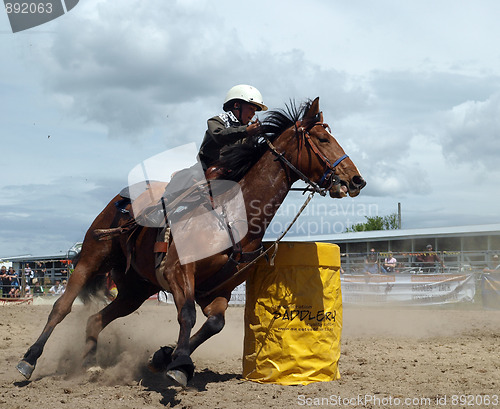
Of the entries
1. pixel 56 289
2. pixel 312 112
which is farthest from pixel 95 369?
pixel 56 289

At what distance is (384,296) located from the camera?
1631 centimetres

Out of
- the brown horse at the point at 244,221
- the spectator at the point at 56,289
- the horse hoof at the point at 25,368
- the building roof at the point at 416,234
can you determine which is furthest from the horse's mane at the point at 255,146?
the building roof at the point at 416,234

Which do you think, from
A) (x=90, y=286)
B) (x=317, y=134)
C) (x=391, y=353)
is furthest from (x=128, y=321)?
(x=317, y=134)

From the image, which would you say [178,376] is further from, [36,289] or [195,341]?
[36,289]

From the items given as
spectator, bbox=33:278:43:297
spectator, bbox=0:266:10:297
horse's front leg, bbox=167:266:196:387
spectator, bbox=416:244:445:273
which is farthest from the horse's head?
spectator, bbox=0:266:10:297

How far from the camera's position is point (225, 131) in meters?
5.42

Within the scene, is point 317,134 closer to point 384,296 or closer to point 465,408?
point 465,408

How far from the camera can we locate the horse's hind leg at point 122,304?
6719 mm

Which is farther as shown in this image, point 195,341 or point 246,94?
point 246,94

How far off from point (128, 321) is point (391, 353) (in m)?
5.49

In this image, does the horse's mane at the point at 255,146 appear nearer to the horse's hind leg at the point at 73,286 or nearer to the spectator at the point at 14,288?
the horse's hind leg at the point at 73,286

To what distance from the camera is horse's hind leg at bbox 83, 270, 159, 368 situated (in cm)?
672

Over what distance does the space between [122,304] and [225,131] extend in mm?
2760

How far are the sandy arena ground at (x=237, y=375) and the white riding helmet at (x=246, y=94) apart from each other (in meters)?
2.79
